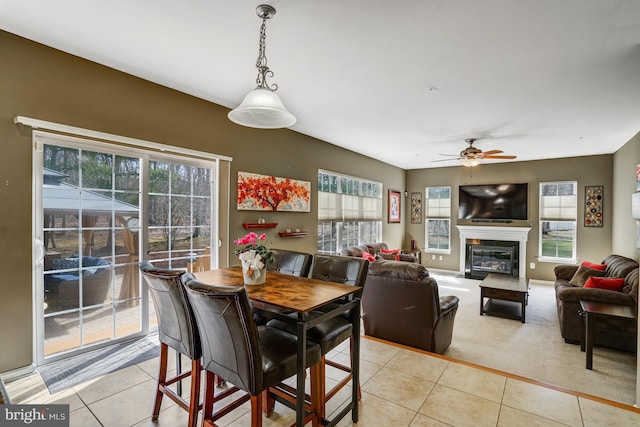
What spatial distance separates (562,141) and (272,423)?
21.1 ft

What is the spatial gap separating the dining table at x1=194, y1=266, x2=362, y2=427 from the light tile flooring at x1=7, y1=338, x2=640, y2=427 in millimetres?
350

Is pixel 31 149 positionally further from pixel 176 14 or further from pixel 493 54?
pixel 493 54

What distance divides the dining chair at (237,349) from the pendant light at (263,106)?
1193mm

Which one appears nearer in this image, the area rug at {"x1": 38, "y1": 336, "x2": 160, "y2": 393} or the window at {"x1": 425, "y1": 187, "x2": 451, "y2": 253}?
the area rug at {"x1": 38, "y1": 336, "x2": 160, "y2": 393}

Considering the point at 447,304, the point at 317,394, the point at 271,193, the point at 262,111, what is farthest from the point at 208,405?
the point at 271,193

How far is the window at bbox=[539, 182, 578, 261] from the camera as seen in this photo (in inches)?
271

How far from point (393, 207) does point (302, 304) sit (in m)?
7.05

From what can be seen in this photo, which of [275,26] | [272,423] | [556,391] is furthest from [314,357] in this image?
[275,26]

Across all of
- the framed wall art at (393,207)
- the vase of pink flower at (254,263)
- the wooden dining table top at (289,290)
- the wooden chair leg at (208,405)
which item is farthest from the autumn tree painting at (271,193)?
the framed wall art at (393,207)

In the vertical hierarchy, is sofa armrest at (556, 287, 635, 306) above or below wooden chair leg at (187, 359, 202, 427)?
above

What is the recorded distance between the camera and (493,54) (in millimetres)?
2637

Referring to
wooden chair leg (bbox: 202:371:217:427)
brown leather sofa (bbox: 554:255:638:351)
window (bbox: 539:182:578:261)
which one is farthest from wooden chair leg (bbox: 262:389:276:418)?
window (bbox: 539:182:578:261)

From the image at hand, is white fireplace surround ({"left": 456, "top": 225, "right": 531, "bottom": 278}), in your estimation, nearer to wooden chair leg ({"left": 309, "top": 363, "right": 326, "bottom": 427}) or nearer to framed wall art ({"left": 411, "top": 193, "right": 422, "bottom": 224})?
framed wall art ({"left": 411, "top": 193, "right": 422, "bottom": 224})

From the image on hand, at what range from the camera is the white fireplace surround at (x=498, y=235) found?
7.19 meters
